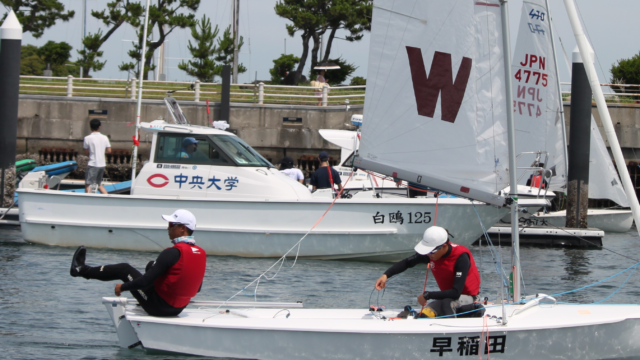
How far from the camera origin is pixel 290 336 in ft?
21.0

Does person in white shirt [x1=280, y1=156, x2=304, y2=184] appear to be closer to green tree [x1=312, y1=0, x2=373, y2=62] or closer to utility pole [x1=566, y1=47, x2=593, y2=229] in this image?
utility pole [x1=566, y1=47, x2=593, y2=229]

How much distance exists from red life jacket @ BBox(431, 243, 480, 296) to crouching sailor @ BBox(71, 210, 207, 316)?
2.24 m

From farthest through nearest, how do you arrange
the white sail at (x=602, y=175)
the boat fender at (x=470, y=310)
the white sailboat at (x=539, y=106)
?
the white sail at (x=602, y=175), the white sailboat at (x=539, y=106), the boat fender at (x=470, y=310)

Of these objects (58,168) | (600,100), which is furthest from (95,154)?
(600,100)

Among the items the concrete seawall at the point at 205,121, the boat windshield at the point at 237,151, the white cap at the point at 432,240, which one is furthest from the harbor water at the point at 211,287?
the concrete seawall at the point at 205,121

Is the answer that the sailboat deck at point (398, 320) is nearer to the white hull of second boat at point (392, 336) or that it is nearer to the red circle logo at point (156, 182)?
the white hull of second boat at point (392, 336)

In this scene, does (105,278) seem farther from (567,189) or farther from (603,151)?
(603,151)

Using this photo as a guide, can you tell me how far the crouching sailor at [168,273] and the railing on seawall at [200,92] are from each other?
18.6 meters

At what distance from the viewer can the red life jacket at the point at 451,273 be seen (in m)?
6.80

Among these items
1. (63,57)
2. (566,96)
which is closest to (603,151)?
(566,96)

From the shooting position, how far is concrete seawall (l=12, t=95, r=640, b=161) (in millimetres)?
24672

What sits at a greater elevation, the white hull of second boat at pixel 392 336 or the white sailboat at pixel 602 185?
the white sailboat at pixel 602 185


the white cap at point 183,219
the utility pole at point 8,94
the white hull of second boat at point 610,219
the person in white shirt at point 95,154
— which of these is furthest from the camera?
the white hull of second boat at point 610,219

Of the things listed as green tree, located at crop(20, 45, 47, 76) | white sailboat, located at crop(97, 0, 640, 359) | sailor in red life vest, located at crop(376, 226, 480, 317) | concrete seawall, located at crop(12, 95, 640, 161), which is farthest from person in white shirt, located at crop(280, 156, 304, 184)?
green tree, located at crop(20, 45, 47, 76)
